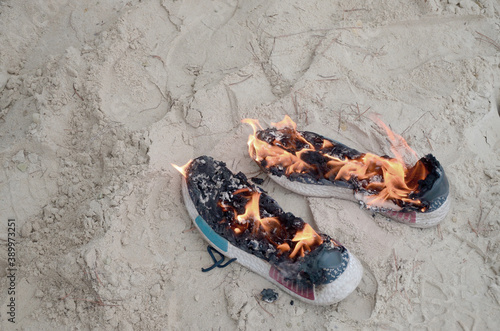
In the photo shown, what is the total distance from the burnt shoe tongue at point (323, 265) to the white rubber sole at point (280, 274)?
1.5 inches

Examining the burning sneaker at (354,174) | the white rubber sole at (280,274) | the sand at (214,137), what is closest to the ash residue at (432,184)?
the burning sneaker at (354,174)

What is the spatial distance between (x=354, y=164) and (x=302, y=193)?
45 centimetres

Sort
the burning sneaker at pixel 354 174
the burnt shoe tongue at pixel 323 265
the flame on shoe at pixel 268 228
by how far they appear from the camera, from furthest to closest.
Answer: the burning sneaker at pixel 354 174 < the flame on shoe at pixel 268 228 < the burnt shoe tongue at pixel 323 265

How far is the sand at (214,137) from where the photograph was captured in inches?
105

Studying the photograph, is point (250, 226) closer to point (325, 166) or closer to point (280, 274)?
point (280, 274)

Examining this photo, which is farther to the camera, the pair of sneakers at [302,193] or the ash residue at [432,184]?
the ash residue at [432,184]

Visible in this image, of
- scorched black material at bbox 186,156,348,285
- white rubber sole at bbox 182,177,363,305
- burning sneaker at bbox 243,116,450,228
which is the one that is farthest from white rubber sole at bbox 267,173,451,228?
white rubber sole at bbox 182,177,363,305

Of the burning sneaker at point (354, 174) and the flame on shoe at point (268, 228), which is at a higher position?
the burning sneaker at point (354, 174)

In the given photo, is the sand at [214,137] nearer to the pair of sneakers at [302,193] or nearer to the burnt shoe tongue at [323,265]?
the pair of sneakers at [302,193]

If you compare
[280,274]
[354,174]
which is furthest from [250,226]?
[354,174]

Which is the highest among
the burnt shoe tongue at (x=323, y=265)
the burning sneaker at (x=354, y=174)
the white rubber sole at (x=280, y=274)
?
the burning sneaker at (x=354, y=174)

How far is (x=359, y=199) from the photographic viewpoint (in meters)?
2.93

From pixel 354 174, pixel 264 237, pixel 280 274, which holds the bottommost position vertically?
pixel 280 274

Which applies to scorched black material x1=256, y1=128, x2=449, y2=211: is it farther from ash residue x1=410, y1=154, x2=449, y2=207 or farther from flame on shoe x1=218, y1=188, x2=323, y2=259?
flame on shoe x1=218, y1=188, x2=323, y2=259
